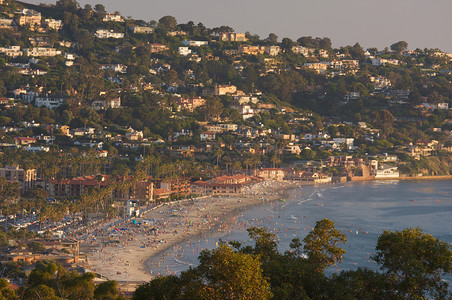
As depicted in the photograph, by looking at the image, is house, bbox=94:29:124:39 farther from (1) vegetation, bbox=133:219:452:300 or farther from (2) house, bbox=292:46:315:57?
(1) vegetation, bbox=133:219:452:300

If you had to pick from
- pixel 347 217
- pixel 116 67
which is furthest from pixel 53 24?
pixel 347 217

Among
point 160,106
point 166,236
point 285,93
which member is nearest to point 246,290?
point 166,236

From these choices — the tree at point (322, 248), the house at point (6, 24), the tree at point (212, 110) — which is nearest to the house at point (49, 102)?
the tree at point (212, 110)

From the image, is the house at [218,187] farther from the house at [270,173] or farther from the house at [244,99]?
the house at [244,99]

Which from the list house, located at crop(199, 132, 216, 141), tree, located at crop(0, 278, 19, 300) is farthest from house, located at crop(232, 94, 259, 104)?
tree, located at crop(0, 278, 19, 300)

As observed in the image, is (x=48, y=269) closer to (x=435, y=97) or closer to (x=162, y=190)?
(x=162, y=190)

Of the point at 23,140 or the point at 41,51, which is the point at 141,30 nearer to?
the point at 41,51

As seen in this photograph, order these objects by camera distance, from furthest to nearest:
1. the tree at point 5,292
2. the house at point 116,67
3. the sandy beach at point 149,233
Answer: the house at point 116,67, the sandy beach at point 149,233, the tree at point 5,292
